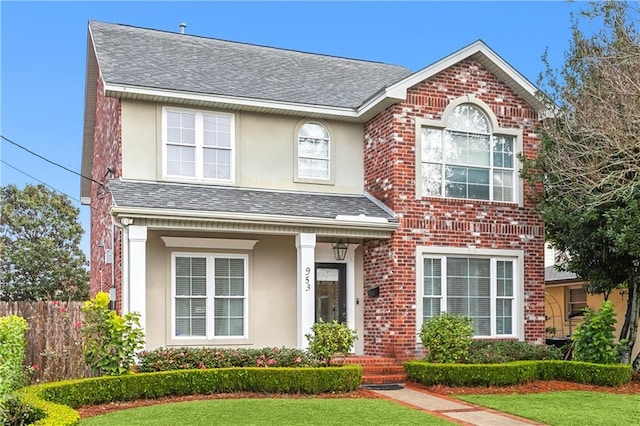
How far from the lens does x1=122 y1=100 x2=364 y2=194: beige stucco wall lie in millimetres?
14445

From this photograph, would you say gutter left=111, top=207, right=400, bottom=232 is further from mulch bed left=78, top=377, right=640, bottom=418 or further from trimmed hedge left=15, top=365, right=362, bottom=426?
mulch bed left=78, top=377, right=640, bottom=418

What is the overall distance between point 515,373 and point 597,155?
15.6 feet

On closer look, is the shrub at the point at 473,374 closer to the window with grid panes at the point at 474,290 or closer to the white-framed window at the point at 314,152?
the window with grid panes at the point at 474,290

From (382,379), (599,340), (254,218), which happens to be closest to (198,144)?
(254,218)

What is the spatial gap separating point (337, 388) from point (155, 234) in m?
5.24

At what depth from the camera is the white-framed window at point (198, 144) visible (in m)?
14.8

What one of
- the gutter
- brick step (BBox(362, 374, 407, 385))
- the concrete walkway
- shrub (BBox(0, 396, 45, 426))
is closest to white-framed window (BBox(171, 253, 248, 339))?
the gutter

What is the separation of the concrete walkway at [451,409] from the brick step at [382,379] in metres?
0.85

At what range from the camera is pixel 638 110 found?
41.1 feet

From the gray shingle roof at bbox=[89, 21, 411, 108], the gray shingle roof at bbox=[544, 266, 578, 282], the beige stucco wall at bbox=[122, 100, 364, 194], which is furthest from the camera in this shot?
the gray shingle roof at bbox=[544, 266, 578, 282]

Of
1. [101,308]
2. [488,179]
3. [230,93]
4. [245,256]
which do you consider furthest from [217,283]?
[488,179]

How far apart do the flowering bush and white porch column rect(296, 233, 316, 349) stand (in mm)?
1189

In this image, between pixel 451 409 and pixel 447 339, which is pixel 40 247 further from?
pixel 451 409

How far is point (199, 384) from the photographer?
38.2 feet
